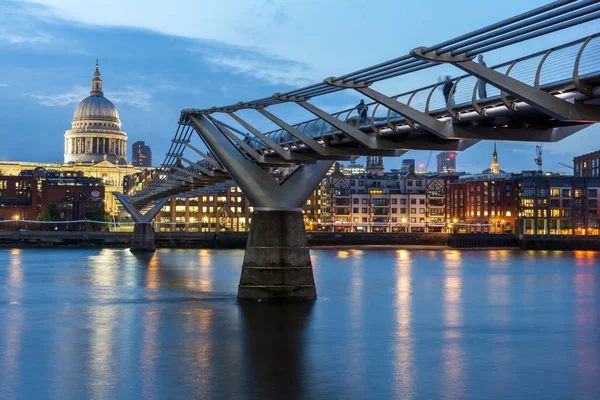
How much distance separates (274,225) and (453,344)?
1220cm

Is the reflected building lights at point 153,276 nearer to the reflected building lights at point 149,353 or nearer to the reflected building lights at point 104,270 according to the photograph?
the reflected building lights at point 104,270

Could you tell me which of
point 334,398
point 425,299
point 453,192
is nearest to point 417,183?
point 453,192

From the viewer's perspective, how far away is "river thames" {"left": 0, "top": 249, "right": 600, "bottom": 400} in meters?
28.7

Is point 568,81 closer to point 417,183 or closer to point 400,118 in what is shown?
point 400,118

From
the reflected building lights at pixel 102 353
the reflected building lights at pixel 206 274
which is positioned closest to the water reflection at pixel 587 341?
the reflected building lights at pixel 102 353

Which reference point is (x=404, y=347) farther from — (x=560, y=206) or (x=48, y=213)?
(x=560, y=206)

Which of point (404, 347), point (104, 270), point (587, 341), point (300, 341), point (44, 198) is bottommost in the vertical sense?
point (587, 341)

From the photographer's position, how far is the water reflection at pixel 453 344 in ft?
93.9

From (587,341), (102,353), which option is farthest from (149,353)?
(587,341)

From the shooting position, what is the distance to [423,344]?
37375mm

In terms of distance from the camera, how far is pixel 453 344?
3725cm

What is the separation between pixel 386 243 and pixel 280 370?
121 metres

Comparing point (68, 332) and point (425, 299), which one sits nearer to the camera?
point (68, 332)

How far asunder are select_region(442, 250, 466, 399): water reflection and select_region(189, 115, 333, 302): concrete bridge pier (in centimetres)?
785
